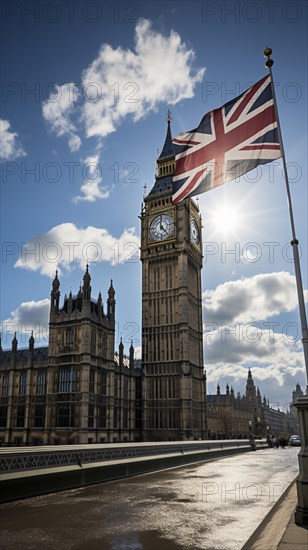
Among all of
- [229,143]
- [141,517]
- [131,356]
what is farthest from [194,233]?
[141,517]

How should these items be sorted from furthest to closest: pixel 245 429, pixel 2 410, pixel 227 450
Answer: pixel 245 429 < pixel 2 410 < pixel 227 450

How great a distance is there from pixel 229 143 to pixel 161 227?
62203 millimetres

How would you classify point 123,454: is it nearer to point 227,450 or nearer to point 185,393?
point 227,450

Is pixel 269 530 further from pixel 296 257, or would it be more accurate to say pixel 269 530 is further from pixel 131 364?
pixel 131 364

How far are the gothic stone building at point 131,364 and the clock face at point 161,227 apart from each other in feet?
0.58

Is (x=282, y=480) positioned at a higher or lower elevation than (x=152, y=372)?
lower

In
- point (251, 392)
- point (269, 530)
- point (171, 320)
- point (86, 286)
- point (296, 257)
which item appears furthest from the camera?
point (251, 392)

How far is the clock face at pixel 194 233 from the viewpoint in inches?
3061

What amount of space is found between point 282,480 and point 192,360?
176 ft

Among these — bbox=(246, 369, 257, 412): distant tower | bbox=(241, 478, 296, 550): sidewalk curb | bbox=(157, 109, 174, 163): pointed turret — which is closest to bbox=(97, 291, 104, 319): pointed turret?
bbox=(157, 109, 174, 163): pointed turret

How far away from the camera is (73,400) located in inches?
2147

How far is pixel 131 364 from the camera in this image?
2744 inches

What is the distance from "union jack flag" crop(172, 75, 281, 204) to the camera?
13.2 m

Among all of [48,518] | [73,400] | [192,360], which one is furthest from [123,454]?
[192,360]
